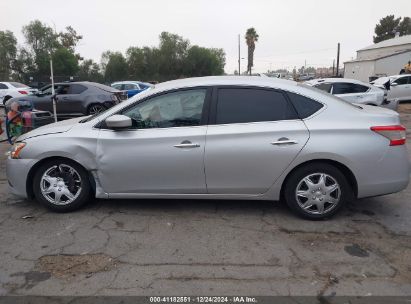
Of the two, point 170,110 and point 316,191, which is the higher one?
point 170,110

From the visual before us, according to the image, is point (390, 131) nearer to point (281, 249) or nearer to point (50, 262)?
point (281, 249)

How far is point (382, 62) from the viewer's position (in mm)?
39969

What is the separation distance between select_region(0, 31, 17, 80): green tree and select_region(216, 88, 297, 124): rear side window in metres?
57.0

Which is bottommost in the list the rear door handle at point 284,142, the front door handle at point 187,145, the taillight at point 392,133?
the front door handle at point 187,145

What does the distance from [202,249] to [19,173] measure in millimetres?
2460

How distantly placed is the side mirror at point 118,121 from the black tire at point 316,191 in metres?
1.93

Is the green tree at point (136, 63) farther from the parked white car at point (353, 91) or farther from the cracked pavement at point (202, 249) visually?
the cracked pavement at point (202, 249)

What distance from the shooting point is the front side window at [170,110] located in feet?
14.1

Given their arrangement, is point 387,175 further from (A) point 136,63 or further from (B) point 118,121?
(A) point 136,63

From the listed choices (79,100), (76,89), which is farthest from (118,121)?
(76,89)

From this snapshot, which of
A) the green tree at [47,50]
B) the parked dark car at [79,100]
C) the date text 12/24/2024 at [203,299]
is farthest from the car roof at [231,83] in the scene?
the green tree at [47,50]

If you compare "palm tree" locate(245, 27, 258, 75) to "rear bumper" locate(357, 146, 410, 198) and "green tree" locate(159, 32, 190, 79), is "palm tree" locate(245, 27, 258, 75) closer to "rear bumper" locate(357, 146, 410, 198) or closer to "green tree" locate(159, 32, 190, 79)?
"green tree" locate(159, 32, 190, 79)

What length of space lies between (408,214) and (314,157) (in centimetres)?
147

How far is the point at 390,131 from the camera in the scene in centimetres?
412
